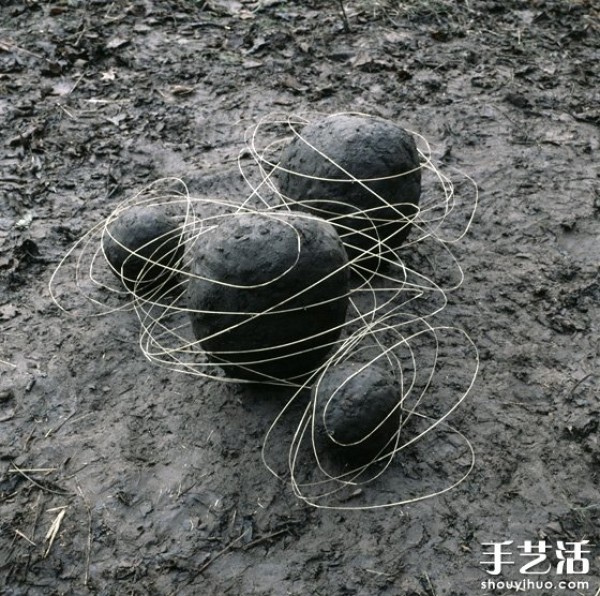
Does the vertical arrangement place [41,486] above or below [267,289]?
below

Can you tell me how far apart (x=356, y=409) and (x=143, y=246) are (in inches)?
77.6

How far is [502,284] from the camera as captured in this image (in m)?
5.61

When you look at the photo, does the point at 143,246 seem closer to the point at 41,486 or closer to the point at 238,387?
the point at 238,387

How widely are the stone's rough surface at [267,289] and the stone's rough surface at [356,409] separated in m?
0.32

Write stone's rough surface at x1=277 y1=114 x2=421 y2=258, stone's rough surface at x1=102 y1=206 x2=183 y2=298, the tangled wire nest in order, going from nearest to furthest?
the tangled wire nest → stone's rough surface at x1=277 y1=114 x2=421 y2=258 → stone's rough surface at x1=102 y1=206 x2=183 y2=298

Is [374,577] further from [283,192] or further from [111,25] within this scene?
[111,25]

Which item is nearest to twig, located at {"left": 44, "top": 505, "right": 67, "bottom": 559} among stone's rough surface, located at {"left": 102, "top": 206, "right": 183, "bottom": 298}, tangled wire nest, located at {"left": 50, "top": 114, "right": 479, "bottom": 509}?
tangled wire nest, located at {"left": 50, "top": 114, "right": 479, "bottom": 509}

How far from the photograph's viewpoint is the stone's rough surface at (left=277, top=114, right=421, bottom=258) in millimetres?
5078

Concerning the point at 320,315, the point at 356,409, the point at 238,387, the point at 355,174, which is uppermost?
the point at 355,174

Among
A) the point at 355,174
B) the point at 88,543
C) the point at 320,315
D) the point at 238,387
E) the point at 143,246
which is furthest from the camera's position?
the point at 143,246

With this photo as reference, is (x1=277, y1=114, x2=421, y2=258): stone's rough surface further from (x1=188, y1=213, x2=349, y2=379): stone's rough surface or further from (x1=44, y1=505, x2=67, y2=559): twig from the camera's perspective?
(x1=44, y1=505, x2=67, y2=559): twig

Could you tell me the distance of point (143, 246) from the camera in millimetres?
5344

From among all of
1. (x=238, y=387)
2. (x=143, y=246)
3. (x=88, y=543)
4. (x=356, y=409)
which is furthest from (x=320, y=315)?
(x=88, y=543)

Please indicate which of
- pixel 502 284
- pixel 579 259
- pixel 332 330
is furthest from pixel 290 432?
pixel 579 259
